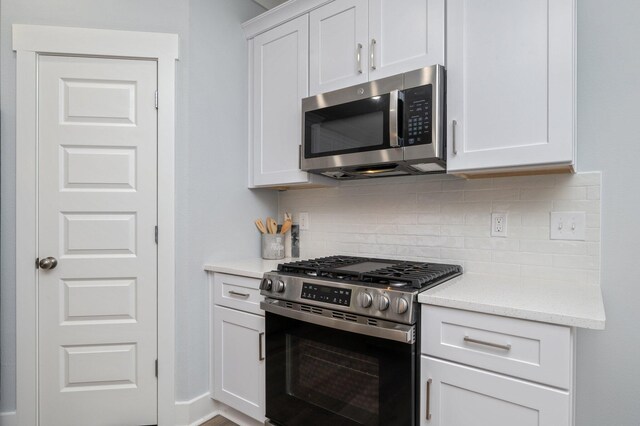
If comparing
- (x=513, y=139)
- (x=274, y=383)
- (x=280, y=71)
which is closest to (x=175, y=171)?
(x=280, y=71)

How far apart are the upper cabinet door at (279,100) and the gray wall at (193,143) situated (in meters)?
0.13

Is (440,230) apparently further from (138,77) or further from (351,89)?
(138,77)

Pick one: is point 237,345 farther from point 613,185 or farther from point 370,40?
point 613,185

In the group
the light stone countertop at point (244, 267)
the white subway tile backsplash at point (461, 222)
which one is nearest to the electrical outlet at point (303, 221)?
the white subway tile backsplash at point (461, 222)

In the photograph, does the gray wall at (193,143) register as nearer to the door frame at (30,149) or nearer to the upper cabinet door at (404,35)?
the door frame at (30,149)

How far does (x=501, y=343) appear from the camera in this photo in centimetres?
122

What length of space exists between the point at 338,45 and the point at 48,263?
1977 mm

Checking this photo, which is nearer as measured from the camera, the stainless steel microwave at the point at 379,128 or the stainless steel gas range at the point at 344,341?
the stainless steel gas range at the point at 344,341

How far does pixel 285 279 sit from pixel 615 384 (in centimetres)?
151

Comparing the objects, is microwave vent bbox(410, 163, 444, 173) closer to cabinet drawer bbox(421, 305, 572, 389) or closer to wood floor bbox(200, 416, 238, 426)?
cabinet drawer bbox(421, 305, 572, 389)

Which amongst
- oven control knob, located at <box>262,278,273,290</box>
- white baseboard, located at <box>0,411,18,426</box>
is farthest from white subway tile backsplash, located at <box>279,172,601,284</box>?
white baseboard, located at <box>0,411,18,426</box>

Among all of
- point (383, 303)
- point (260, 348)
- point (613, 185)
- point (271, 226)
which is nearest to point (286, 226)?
point (271, 226)

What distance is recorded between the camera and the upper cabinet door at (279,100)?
2.15 metres

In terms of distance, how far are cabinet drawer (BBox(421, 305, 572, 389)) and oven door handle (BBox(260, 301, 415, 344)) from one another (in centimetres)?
9
